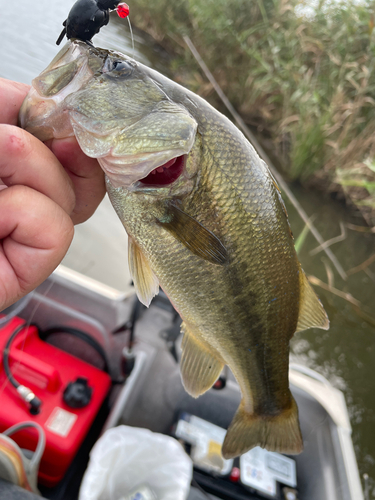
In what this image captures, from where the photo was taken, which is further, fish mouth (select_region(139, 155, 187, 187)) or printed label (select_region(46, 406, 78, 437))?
printed label (select_region(46, 406, 78, 437))

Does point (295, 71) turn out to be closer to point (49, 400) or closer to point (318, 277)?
point (318, 277)

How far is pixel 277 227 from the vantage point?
3.58ft

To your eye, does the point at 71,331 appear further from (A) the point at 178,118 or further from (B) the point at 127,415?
(A) the point at 178,118

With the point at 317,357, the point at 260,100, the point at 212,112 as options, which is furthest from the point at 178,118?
the point at 260,100

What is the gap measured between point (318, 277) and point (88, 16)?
4.80m

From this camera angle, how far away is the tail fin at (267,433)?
4.37ft

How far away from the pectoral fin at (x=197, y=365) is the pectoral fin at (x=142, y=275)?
0.74ft

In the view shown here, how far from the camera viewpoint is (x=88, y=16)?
2.88ft

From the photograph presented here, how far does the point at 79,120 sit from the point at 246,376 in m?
1.08

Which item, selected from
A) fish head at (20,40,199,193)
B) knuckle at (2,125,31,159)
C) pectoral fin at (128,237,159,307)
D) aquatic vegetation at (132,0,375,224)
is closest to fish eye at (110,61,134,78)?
fish head at (20,40,199,193)

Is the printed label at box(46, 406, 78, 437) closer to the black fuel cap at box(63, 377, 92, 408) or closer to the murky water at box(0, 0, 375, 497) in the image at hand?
the black fuel cap at box(63, 377, 92, 408)

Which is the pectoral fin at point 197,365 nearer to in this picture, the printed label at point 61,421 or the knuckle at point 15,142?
the knuckle at point 15,142

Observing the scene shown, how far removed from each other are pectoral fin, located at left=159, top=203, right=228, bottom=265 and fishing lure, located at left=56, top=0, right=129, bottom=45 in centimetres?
53

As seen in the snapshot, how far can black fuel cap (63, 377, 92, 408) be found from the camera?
6.11ft
